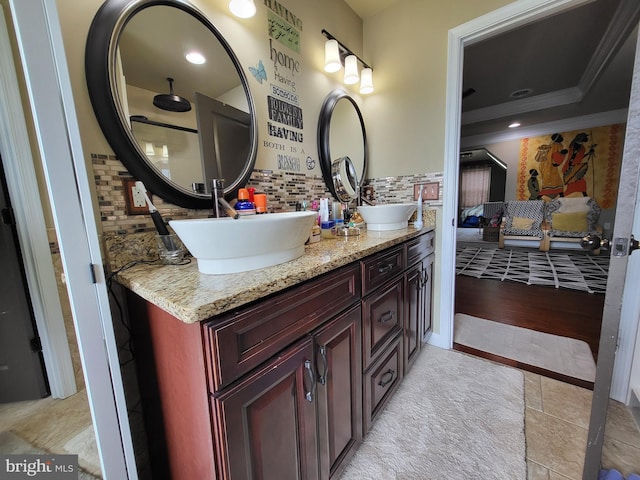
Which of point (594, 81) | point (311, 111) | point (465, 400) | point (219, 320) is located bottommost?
point (465, 400)

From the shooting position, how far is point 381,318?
1083 mm

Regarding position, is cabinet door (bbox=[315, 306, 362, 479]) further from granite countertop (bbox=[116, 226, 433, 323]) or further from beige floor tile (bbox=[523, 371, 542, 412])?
beige floor tile (bbox=[523, 371, 542, 412])

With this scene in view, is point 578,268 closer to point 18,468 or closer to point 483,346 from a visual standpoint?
point 483,346

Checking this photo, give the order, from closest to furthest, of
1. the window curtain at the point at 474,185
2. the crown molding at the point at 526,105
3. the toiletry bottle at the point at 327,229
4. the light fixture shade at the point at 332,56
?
the toiletry bottle at the point at 327,229
the light fixture shade at the point at 332,56
the crown molding at the point at 526,105
the window curtain at the point at 474,185

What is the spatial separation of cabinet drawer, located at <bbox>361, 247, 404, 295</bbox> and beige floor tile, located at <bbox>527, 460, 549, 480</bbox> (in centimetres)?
88

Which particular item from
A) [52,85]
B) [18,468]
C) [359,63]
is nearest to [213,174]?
[52,85]

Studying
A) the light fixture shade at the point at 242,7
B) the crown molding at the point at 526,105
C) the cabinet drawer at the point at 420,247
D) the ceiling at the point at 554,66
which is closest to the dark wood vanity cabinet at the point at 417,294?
the cabinet drawer at the point at 420,247

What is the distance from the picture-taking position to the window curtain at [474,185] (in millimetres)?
5992

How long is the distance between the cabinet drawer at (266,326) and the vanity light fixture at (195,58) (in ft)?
3.13

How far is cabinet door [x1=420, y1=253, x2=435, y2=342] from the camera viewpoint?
5.12ft

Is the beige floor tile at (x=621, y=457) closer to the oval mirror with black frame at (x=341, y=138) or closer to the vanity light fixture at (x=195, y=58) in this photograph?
the oval mirror with black frame at (x=341, y=138)

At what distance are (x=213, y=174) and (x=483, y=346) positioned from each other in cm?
204

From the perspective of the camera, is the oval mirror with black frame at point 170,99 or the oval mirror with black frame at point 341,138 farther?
the oval mirror with black frame at point 341,138

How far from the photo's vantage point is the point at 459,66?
4.99ft
